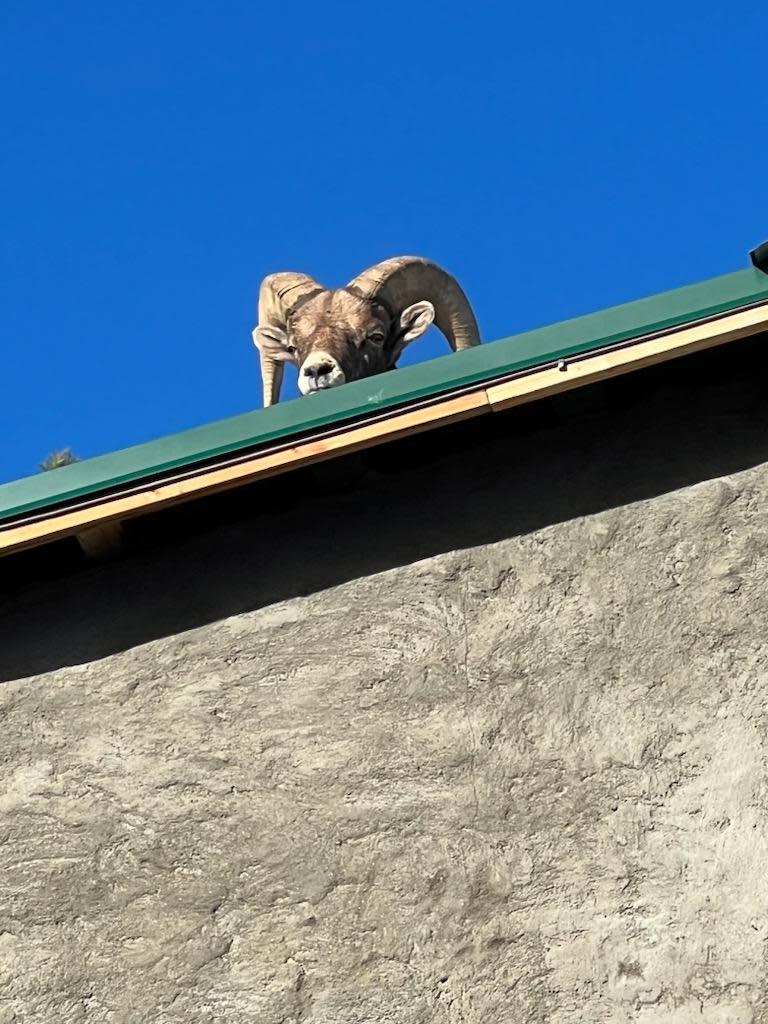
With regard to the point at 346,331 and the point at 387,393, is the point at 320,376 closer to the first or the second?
the point at 346,331

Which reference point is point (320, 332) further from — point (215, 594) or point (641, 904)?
point (641, 904)

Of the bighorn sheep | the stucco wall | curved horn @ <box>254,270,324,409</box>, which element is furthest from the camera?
curved horn @ <box>254,270,324,409</box>

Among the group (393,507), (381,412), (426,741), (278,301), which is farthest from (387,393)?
(278,301)

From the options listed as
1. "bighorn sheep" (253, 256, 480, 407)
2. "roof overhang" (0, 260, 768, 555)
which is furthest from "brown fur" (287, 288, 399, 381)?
"roof overhang" (0, 260, 768, 555)

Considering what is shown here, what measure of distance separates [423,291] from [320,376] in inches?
106

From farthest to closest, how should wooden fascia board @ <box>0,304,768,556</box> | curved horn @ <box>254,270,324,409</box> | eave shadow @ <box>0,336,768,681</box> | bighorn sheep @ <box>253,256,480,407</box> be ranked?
curved horn @ <box>254,270,324,409</box>, bighorn sheep @ <box>253,256,480,407</box>, eave shadow @ <box>0,336,768,681</box>, wooden fascia board @ <box>0,304,768,556</box>

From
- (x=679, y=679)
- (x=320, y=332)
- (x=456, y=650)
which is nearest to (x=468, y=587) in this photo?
(x=456, y=650)

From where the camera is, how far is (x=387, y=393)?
539 centimetres

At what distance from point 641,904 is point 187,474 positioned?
1.77 metres

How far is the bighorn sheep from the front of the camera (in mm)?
Result: 15453

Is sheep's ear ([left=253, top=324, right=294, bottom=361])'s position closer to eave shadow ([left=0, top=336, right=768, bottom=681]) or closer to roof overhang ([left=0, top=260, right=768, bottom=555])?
eave shadow ([left=0, top=336, right=768, bottom=681])

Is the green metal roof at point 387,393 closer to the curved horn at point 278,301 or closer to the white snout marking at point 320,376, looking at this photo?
the white snout marking at point 320,376

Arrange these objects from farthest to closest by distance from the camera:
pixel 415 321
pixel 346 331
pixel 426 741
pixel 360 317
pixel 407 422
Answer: pixel 415 321 → pixel 360 317 → pixel 346 331 → pixel 407 422 → pixel 426 741

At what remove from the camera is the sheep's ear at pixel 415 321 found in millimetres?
16047
